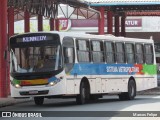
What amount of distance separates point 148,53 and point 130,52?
7.78ft

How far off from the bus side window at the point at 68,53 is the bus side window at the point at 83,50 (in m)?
0.42

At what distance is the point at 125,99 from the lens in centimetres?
2736

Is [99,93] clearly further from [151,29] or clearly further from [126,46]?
[151,29]

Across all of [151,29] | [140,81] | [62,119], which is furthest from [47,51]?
[151,29]

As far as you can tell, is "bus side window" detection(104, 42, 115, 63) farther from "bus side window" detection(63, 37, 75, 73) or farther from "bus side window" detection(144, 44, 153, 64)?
"bus side window" detection(144, 44, 153, 64)

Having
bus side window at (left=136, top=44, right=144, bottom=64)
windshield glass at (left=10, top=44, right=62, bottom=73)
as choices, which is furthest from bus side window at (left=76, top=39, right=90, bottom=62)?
bus side window at (left=136, top=44, right=144, bottom=64)

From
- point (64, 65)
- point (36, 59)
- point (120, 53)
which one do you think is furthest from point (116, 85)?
point (36, 59)

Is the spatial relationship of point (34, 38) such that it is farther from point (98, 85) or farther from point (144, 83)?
point (144, 83)

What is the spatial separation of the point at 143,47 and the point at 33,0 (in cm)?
1026

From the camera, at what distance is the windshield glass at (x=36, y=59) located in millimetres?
21672

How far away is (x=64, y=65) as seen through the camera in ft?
71.7

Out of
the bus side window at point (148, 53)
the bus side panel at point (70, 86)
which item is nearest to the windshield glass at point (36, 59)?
the bus side panel at point (70, 86)

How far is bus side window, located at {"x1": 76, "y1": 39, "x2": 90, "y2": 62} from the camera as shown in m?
22.9

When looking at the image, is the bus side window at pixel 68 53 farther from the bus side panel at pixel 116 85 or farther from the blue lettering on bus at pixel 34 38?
the bus side panel at pixel 116 85
